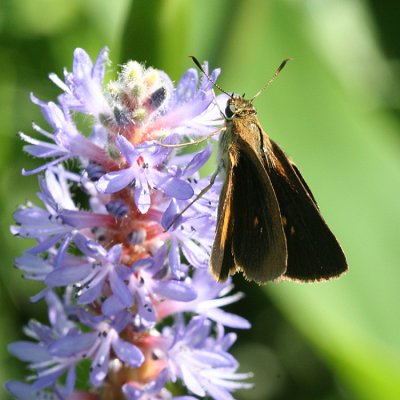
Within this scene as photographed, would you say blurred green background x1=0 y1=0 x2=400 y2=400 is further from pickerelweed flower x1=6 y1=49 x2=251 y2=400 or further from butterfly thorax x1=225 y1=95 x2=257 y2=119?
pickerelweed flower x1=6 y1=49 x2=251 y2=400

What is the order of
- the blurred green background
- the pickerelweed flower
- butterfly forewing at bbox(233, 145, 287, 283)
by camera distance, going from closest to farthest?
the pickerelweed flower, butterfly forewing at bbox(233, 145, 287, 283), the blurred green background

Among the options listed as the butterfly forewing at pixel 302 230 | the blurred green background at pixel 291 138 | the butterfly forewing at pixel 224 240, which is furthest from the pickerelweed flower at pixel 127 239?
the blurred green background at pixel 291 138

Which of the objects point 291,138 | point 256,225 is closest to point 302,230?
point 256,225

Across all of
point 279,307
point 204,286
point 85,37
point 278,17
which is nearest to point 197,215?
point 204,286

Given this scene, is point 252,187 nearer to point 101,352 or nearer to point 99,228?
point 99,228

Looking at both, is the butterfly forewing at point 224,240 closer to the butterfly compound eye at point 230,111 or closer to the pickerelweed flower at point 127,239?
the pickerelweed flower at point 127,239

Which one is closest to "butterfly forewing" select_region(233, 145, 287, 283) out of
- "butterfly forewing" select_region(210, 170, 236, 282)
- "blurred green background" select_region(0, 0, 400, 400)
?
"butterfly forewing" select_region(210, 170, 236, 282)
